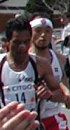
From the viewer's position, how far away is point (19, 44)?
4258mm

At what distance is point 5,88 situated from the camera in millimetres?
4281

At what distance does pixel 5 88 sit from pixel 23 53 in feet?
1.10

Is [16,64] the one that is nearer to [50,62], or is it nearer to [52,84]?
[52,84]

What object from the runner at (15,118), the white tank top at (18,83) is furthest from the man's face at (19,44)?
the runner at (15,118)

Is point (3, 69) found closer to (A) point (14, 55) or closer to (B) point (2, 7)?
(A) point (14, 55)

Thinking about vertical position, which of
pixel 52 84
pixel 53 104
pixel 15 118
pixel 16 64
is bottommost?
pixel 53 104

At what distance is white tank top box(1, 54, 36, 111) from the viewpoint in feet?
14.0

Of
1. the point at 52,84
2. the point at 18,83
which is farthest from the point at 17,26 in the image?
the point at 52,84

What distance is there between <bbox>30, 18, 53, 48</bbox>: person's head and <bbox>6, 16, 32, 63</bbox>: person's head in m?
0.76

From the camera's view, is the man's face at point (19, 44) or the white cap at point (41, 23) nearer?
the man's face at point (19, 44)

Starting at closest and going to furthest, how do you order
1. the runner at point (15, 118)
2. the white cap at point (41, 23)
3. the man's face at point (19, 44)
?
the runner at point (15, 118), the man's face at point (19, 44), the white cap at point (41, 23)

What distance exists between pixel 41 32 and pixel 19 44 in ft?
3.53

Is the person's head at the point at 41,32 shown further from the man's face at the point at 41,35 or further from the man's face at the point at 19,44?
the man's face at the point at 19,44

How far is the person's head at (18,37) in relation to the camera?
424 cm
